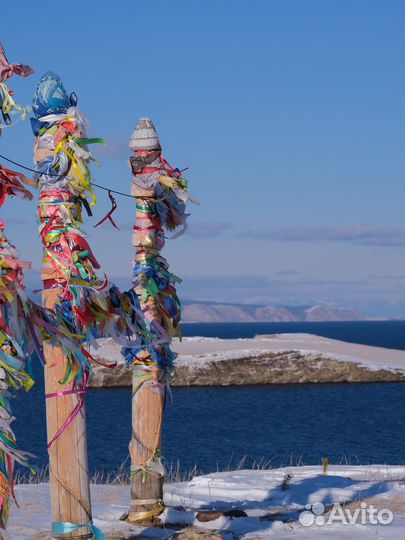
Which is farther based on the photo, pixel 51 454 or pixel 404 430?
pixel 404 430

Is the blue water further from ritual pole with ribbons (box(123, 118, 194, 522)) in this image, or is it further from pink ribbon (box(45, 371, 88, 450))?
pink ribbon (box(45, 371, 88, 450))

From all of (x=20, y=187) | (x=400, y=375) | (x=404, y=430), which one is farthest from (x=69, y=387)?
(x=400, y=375)

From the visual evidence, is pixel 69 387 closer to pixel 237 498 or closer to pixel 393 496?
pixel 237 498

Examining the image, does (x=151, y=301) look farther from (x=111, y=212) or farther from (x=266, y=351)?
(x=266, y=351)

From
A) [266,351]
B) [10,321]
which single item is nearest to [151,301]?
[10,321]

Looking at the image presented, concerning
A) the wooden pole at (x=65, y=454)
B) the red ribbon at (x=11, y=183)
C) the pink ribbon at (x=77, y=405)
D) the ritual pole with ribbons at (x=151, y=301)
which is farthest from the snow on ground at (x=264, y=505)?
the red ribbon at (x=11, y=183)

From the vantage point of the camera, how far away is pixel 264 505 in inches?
448

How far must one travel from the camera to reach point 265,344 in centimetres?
5919

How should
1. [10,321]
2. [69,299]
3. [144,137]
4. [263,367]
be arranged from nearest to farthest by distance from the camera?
[10,321] < [69,299] < [144,137] < [263,367]

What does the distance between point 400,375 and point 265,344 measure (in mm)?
8677

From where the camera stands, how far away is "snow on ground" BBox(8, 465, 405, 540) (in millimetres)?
9586

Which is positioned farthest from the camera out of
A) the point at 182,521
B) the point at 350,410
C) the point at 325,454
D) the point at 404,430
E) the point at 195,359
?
the point at 195,359

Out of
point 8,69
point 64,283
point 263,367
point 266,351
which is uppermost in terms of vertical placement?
point 8,69

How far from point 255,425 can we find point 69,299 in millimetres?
31999
